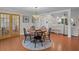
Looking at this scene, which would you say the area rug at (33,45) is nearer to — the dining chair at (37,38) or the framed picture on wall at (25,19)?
the dining chair at (37,38)

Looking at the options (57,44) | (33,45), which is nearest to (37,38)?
(33,45)

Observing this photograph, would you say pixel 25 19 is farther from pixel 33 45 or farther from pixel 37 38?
pixel 33 45

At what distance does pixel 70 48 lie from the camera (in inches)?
112

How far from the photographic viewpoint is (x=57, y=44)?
2.84 metres

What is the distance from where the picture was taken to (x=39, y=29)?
9.32 feet

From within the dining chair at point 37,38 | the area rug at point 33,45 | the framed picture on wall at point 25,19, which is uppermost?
the framed picture on wall at point 25,19

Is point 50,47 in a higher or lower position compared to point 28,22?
lower

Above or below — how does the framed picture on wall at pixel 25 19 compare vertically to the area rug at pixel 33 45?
above

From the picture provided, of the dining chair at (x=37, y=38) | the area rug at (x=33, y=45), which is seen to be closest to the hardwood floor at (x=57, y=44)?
the area rug at (x=33, y=45)

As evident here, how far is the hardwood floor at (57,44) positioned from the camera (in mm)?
2809
